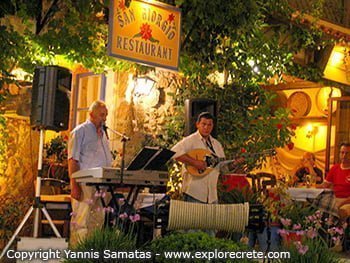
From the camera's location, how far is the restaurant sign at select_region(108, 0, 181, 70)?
8.27m

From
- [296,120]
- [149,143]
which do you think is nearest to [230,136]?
[149,143]

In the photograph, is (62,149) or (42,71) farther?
(62,149)

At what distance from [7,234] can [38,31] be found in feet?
7.65

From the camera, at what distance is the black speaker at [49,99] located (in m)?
7.59

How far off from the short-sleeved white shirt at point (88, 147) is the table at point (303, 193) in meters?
2.56

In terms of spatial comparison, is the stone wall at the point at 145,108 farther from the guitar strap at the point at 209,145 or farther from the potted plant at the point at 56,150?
the guitar strap at the point at 209,145

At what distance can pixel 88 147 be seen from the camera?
7555 mm

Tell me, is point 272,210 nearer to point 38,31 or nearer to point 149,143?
point 149,143

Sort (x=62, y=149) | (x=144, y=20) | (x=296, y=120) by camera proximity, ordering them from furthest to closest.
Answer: (x=296, y=120) → (x=62, y=149) → (x=144, y=20)

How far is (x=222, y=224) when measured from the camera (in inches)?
281

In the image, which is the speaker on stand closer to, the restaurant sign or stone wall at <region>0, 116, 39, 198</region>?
the restaurant sign

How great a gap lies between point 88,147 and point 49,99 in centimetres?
60

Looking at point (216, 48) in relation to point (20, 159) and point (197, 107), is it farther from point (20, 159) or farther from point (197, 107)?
Answer: point (20, 159)

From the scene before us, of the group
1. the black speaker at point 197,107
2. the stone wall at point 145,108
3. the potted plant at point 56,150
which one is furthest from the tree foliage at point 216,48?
the potted plant at point 56,150
